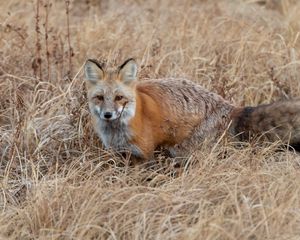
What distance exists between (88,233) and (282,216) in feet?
4.04

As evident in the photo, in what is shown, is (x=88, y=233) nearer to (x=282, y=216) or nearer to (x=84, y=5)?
(x=282, y=216)

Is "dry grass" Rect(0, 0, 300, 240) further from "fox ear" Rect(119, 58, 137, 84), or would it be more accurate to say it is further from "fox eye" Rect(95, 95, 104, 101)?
"fox ear" Rect(119, 58, 137, 84)

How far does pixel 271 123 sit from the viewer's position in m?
6.35

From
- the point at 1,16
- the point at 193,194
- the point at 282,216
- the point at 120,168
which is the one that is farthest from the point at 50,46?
the point at 282,216

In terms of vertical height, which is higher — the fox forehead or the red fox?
the fox forehead

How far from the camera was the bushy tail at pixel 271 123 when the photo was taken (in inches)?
245

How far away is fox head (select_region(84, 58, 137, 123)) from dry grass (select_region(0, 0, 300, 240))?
1.33 ft

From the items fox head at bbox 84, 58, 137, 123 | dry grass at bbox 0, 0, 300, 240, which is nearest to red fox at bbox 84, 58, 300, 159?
fox head at bbox 84, 58, 137, 123

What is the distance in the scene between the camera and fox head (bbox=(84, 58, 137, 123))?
5.96m

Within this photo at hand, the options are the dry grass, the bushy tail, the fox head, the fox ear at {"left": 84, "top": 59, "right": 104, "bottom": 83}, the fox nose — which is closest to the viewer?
the dry grass

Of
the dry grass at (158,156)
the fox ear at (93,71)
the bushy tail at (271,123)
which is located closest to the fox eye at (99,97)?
the fox ear at (93,71)

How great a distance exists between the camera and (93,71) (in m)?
6.11

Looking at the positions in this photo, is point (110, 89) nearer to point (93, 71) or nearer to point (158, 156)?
point (93, 71)

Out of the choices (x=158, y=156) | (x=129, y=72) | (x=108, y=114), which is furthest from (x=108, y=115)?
(x=158, y=156)
